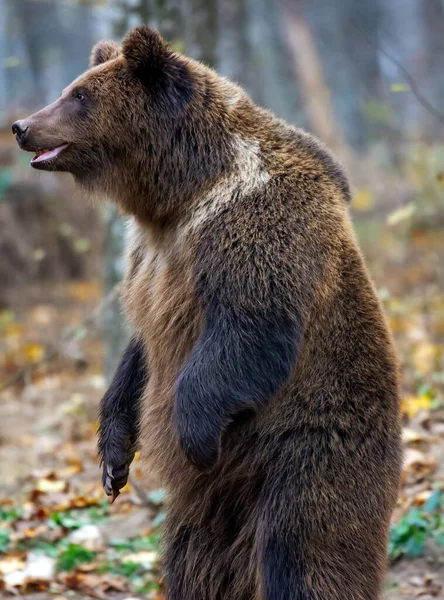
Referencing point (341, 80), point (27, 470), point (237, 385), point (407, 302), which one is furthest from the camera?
point (341, 80)

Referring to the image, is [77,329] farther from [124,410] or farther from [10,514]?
[124,410]

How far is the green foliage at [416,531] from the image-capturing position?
5090 millimetres

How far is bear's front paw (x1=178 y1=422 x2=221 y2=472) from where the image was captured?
12.1 ft

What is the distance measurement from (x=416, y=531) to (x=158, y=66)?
9.61 feet

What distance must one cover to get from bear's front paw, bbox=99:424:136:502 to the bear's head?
1146 mm

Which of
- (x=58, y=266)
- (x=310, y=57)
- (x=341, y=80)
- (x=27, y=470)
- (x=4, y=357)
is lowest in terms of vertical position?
(x=27, y=470)

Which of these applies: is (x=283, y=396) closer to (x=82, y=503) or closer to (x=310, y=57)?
(x=82, y=503)

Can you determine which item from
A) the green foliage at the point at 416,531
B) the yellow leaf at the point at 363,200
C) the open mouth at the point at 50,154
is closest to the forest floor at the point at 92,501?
the green foliage at the point at 416,531

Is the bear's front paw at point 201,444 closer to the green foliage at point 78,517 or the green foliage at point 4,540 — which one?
the green foliage at point 4,540

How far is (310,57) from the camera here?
19.3 meters

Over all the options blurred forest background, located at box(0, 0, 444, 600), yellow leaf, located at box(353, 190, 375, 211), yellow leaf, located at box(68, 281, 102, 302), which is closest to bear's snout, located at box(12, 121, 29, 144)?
blurred forest background, located at box(0, 0, 444, 600)

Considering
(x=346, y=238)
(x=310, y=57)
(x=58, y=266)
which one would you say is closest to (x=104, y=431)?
(x=346, y=238)

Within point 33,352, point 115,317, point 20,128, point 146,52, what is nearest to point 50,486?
point 115,317

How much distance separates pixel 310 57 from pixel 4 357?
10999mm
